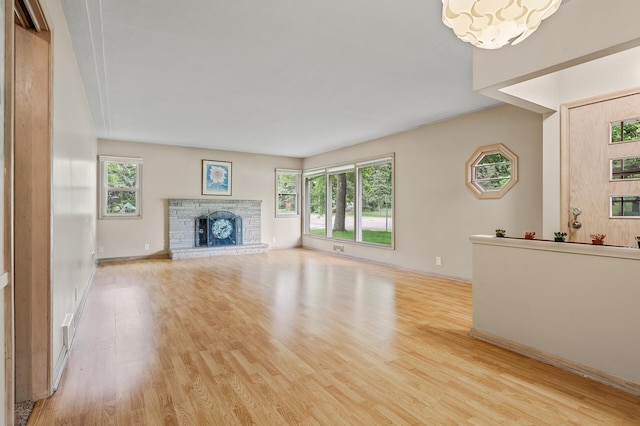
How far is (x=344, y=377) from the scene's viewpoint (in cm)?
215

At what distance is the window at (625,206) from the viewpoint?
114 inches

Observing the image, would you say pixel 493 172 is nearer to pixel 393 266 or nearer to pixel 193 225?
pixel 393 266

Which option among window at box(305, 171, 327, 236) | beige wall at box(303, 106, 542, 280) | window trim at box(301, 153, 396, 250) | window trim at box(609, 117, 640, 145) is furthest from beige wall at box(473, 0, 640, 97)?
window at box(305, 171, 327, 236)

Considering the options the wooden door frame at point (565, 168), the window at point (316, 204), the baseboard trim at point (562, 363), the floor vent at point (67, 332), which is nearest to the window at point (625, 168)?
the wooden door frame at point (565, 168)

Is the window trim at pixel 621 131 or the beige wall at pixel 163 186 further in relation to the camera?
the beige wall at pixel 163 186

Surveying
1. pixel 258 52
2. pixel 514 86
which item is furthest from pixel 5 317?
pixel 514 86

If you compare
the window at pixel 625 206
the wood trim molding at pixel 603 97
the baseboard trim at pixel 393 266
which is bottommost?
the baseboard trim at pixel 393 266

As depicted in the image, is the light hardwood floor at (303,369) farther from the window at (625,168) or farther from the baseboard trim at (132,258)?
the baseboard trim at (132,258)

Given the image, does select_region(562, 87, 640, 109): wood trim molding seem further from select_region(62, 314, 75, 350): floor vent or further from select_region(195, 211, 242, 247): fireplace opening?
select_region(195, 211, 242, 247): fireplace opening

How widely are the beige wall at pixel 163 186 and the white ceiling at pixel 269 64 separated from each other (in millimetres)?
1517

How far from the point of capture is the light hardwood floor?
1.77 meters

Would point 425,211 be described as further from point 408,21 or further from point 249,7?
point 249,7

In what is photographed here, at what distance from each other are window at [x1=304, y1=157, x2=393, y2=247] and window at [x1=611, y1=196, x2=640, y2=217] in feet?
11.4

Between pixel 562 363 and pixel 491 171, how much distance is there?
9.41ft
